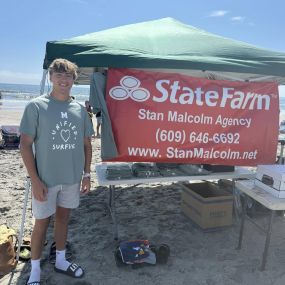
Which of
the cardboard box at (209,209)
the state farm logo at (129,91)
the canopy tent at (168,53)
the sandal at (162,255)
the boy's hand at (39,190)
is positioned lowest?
the sandal at (162,255)

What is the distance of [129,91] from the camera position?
12.2 feet

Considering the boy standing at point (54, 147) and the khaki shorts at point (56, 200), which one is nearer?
the boy standing at point (54, 147)

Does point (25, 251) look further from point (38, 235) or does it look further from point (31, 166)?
point (31, 166)

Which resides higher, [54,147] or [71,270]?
[54,147]

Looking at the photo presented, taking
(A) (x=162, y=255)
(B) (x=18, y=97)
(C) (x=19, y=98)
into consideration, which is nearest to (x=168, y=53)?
(A) (x=162, y=255)

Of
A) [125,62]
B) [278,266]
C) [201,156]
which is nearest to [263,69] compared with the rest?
[201,156]

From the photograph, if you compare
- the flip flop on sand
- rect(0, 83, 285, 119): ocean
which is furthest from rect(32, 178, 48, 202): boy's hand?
rect(0, 83, 285, 119): ocean

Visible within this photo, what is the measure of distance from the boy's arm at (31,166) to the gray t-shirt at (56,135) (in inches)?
2.2

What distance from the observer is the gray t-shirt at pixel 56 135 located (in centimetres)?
252

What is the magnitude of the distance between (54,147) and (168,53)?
5.72ft

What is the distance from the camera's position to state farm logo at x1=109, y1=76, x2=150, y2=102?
369cm

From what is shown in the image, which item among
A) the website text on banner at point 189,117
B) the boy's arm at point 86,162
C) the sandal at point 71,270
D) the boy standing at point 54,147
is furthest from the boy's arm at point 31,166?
the website text on banner at point 189,117

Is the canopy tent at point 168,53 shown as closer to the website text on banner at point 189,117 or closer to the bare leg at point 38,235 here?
the website text on banner at point 189,117

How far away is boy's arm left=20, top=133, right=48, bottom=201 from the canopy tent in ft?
3.83
